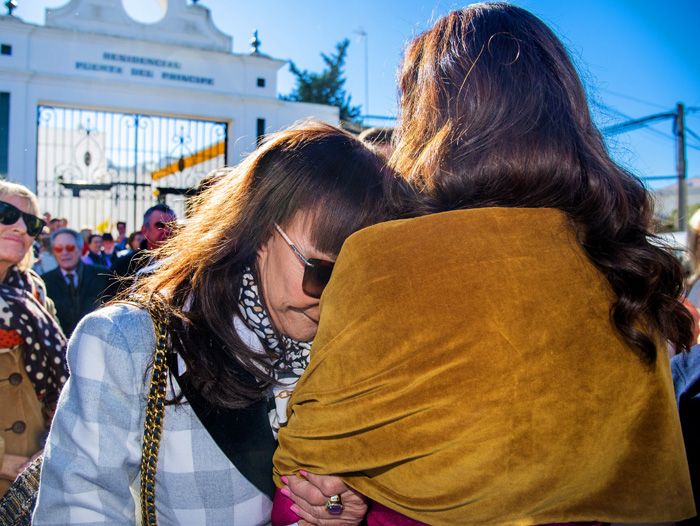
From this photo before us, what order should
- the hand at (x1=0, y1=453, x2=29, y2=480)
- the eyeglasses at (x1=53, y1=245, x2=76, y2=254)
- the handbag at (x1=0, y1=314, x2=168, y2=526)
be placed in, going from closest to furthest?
1. the handbag at (x1=0, y1=314, x2=168, y2=526)
2. the hand at (x1=0, y1=453, x2=29, y2=480)
3. the eyeglasses at (x1=53, y1=245, x2=76, y2=254)

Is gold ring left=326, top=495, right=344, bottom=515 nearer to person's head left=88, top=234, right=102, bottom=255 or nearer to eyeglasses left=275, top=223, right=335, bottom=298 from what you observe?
eyeglasses left=275, top=223, right=335, bottom=298

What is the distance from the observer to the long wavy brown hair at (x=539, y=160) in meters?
1.09

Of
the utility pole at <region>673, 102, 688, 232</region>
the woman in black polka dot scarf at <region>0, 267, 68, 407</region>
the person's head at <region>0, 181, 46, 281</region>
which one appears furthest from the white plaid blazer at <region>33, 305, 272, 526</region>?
the utility pole at <region>673, 102, 688, 232</region>

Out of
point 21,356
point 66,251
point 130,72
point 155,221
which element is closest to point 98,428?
point 21,356

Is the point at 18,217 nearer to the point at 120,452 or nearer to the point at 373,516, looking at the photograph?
the point at 120,452

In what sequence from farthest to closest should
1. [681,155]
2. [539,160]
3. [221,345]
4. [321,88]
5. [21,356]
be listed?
[321,88]
[681,155]
[21,356]
[221,345]
[539,160]

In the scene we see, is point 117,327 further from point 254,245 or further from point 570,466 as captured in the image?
point 570,466

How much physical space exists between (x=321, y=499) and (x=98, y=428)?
50 centimetres

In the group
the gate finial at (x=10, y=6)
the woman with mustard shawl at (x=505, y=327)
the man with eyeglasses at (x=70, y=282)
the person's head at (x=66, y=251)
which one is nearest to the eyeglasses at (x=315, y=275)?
the woman with mustard shawl at (x=505, y=327)

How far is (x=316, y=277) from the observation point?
1.48 meters

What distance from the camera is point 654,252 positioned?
112cm

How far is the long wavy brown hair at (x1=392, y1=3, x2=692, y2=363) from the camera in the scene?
1.09 metres

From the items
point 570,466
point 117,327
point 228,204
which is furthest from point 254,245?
point 570,466

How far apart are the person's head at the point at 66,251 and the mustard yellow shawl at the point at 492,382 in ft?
17.7
